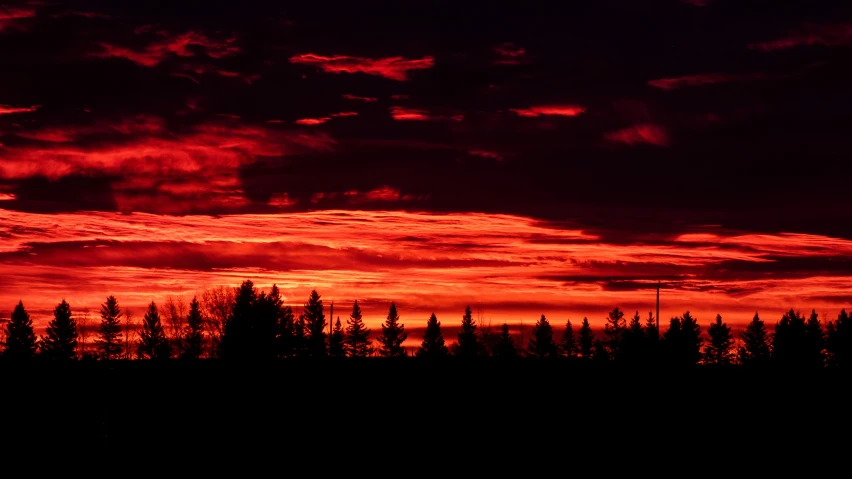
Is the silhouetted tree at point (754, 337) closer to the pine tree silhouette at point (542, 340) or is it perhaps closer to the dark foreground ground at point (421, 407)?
the pine tree silhouette at point (542, 340)

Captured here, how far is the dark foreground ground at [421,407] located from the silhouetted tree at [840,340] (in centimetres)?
7660

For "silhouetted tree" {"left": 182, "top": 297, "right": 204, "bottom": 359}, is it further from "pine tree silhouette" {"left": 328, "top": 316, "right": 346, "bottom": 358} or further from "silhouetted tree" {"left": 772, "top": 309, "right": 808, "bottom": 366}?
"silhouetted tree" {"left": 772, "top": 309, "right": 808, "bottom": 366}

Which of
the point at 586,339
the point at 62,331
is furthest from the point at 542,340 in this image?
the point at 62,331

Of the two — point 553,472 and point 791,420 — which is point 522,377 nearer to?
point 791,420

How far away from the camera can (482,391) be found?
6088 centimetres

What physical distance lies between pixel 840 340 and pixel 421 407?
118827 millimetres

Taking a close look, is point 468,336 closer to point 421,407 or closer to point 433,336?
A: point 433,336

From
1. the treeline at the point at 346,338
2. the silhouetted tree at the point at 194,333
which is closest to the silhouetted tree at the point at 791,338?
the treeline at the point at 346,338

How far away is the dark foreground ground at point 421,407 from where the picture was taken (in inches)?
1663

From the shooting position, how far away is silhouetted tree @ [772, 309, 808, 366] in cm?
13112

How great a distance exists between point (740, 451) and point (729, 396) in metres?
18.8

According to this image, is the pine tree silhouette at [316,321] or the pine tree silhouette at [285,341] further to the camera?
the pine tree silhouette at [316,321]

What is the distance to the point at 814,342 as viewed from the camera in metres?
144

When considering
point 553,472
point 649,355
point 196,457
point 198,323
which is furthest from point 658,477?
point 198,323
